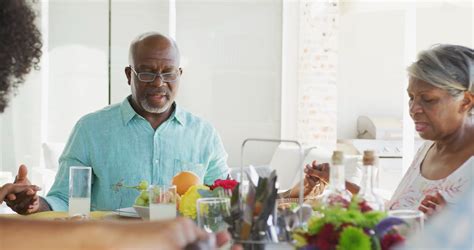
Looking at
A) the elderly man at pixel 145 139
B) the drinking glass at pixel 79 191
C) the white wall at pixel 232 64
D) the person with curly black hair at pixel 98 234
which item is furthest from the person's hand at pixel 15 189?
the white wall at pixel 232 64

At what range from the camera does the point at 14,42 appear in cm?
131

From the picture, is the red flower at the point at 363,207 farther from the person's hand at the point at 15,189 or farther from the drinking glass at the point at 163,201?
the person's hand at the point at 15,189

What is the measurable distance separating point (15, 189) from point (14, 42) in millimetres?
1316

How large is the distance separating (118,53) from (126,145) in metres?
3.48

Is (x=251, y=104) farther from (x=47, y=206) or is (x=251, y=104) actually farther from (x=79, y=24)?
(x=47, y=206)

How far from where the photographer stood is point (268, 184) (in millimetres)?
1532

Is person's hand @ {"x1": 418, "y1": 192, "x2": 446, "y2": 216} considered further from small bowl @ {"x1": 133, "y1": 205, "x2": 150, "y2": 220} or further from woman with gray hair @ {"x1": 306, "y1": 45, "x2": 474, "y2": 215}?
small bowl @ {"x1": 133, "y1": 205, "x2": 150, "y2": 220}

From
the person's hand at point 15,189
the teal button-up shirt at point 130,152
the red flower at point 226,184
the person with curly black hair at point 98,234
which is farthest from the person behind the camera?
the teal button-up shirt at point 130,152

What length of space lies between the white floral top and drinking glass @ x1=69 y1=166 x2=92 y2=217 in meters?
0.97

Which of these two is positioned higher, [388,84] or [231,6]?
[231,6]

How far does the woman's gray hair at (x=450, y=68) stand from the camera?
7.66ft

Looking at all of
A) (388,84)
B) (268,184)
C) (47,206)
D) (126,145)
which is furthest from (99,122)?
(388,84)

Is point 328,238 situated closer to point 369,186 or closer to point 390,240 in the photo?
point 390,240

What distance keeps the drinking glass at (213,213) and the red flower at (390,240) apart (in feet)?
1.60
